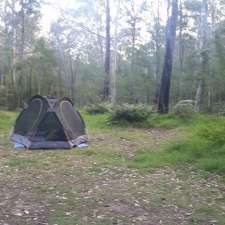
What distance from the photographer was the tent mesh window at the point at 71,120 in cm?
947

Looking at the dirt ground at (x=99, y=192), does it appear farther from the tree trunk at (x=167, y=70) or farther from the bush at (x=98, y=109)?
the bush at (x=98, y=109)

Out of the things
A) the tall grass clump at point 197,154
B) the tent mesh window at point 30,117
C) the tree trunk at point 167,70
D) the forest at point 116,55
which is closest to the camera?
the tall grass clump at point 197,154

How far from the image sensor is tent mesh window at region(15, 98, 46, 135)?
9.38 metres

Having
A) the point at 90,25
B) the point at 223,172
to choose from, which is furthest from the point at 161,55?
the point at 223,172

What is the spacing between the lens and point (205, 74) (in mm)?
19594

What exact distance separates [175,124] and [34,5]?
615 inches

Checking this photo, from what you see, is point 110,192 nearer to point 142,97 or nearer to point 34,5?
point 142,97

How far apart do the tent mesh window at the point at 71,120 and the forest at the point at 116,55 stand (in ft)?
18.3

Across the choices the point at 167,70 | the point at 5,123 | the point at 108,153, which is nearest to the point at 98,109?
the point at 167,70

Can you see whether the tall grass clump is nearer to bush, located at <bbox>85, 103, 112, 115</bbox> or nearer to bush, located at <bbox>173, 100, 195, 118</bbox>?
bush, located at <bbox>173, 100, 195, 118</bbox>

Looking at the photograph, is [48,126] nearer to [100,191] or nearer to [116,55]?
[100,191]

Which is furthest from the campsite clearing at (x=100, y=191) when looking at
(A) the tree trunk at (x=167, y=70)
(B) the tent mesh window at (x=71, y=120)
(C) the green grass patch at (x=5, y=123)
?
(A) the tree trunk at (x=167, y=70)

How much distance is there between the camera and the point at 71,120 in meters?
9.89

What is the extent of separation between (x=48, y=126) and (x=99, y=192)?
3.89 m
